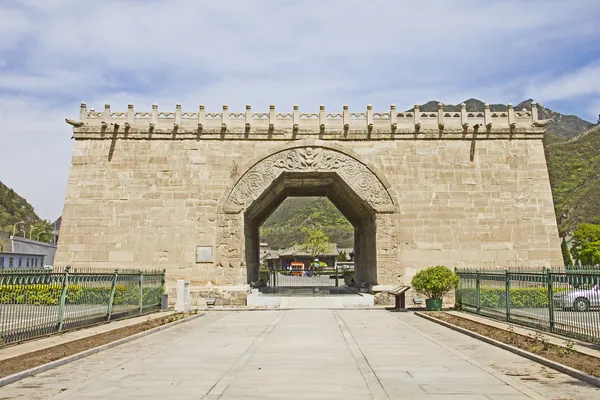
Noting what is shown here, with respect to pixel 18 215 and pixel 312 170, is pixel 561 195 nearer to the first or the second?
pixel 312 170

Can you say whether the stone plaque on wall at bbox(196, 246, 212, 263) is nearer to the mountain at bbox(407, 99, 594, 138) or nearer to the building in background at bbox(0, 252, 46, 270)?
the building in background at bbox(0, 252, 46, 270)

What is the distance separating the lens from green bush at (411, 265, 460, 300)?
17.7m

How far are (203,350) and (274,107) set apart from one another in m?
14.4

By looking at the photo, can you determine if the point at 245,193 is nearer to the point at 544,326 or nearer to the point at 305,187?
the point at 305,187

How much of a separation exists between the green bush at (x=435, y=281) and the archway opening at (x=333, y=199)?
3791mm

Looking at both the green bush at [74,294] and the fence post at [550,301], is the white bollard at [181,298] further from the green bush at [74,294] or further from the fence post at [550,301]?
the fence post at [550,301]

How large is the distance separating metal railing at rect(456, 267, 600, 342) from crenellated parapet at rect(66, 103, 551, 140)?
7646 millimetres

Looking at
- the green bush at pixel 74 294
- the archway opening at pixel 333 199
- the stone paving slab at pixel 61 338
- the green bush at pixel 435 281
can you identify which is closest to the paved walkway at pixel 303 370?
the stone paving slab at pixel 61 338

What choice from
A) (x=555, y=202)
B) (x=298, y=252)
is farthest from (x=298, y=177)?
(x=555, y=202)

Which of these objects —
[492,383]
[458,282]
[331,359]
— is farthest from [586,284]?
[458,282]

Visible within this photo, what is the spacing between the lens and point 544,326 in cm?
1180

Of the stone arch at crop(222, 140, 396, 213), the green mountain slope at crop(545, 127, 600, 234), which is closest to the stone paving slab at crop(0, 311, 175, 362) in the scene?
the stone arch at crop(222, 140, 396, 213)

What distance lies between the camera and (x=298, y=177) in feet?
74.7

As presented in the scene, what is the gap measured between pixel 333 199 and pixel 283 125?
716 centimetres
